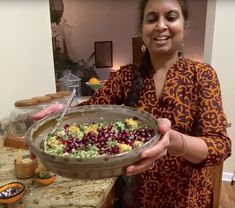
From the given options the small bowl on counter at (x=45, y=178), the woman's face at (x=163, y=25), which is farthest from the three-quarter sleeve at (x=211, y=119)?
the small bowl on counter at (x=45, y=178)

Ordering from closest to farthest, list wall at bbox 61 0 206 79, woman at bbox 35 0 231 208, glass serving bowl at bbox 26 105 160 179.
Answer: glass serving bowl at bbox 26 105 160 179
woman at bbox 35 0 231 208
wall at bbox 61 0 206 79

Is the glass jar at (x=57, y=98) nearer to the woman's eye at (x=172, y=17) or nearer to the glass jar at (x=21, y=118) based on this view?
the glass jar at (x=21, y=118)

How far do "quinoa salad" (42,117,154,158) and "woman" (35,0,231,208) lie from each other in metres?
0.12

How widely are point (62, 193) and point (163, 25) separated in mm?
684

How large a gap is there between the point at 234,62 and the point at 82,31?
8.95 feet

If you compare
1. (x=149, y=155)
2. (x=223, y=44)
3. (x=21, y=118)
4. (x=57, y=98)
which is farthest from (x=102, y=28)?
(x=149, y=155)

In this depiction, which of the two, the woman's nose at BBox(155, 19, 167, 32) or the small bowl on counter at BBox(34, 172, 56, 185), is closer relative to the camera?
the woman's nose at BBox(155, 19, 167, 32)

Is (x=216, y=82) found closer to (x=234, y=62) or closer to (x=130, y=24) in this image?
(x=234, y=62)

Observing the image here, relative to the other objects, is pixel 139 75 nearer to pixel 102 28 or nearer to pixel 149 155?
pixel 149 155

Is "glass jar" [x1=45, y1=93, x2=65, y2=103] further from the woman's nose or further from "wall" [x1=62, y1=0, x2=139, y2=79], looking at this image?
"wall" [x1=62, y1=0, x2=139, y2=79]

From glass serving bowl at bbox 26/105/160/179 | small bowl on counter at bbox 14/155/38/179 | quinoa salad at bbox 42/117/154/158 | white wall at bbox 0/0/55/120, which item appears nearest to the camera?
glass serving bowl at bbox 26/105/160/179

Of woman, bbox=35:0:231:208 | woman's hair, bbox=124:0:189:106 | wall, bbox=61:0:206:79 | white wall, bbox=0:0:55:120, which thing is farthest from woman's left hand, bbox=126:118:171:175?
wall, bbox=61:0:206:79

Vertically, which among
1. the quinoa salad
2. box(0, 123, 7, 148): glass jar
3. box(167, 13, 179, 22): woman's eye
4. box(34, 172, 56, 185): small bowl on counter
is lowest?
box(0, 123, 7, 148): glass jar

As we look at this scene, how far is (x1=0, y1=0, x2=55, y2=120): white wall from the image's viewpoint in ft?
5.18
